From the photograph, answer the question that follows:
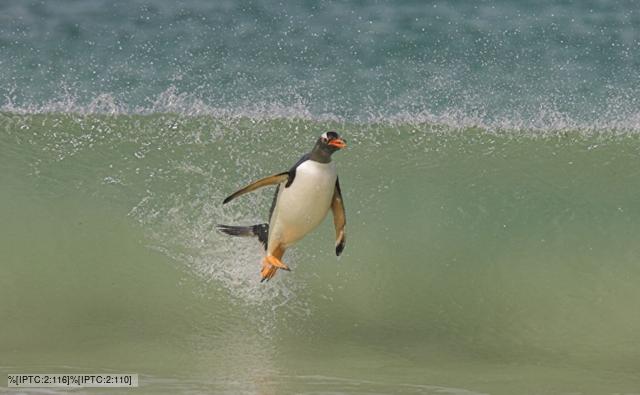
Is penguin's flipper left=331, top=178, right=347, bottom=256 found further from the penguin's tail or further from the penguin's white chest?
the penguin's tail

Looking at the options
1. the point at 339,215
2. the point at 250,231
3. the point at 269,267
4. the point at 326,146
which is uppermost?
the point at 326,146

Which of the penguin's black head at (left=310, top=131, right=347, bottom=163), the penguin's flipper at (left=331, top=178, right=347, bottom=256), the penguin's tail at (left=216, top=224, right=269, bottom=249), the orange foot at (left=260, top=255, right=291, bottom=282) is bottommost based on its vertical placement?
the orange foot at (left=260, top=255, right=291, bottom=282)

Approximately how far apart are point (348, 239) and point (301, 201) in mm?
1277

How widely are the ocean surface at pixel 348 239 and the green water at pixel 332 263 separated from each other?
2cm

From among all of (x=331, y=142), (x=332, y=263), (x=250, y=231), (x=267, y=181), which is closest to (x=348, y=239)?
(x=332, y=263)

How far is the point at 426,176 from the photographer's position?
9031 mm

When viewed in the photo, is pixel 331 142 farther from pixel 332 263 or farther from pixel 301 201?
pixel 332 263

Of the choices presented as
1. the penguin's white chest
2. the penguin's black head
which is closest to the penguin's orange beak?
the penguin's black head

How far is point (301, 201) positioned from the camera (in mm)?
6867

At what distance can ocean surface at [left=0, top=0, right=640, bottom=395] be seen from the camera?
6578 millimetres

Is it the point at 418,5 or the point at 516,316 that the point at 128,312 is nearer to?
the point at 516,316

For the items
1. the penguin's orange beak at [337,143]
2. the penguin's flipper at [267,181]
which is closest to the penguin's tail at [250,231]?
the penguin's flipper at [267,181]

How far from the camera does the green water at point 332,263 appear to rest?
21.3 ft

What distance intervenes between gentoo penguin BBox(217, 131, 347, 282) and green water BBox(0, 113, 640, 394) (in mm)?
414
